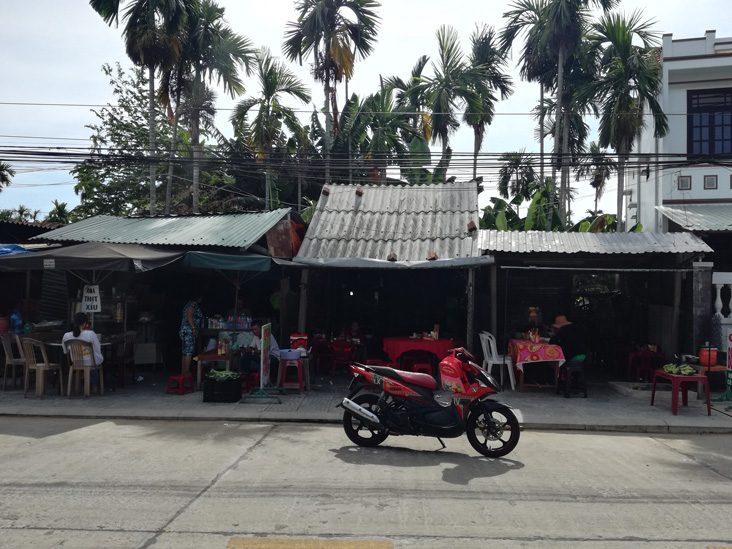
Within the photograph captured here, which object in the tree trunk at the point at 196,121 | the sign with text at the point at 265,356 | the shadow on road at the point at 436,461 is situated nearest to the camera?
the shadow on road at the point at 436,461

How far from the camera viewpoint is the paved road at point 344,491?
4770 mm

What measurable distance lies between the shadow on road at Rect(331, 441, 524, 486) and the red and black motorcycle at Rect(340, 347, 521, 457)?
0.19 meters

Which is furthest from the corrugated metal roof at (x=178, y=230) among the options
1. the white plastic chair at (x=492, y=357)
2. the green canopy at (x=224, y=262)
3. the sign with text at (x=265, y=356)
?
the white plastic chair at (x=492, y=357)

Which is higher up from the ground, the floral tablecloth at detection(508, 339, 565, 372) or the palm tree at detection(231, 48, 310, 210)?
the palm tree at detection(231, 48, 310, 210)

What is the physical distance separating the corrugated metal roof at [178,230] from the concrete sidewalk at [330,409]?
10.4 ft

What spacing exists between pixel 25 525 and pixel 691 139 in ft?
61.8

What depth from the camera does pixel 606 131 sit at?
20.6 m

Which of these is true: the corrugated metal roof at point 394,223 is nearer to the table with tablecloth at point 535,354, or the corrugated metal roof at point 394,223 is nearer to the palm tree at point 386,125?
the table with tablecloth at point 535,354

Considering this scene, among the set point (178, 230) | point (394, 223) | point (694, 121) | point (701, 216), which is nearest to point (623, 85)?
point (694, 121)

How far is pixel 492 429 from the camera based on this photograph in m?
7.41

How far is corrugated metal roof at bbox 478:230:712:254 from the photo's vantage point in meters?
11.9

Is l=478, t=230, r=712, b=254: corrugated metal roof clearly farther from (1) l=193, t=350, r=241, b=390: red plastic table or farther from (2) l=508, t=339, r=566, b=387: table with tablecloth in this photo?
(1) l=193, t=350, r=241, b=390: red plastic table

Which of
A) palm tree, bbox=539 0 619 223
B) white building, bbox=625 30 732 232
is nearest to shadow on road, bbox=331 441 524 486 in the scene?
white building, bbox=625 30 732 232

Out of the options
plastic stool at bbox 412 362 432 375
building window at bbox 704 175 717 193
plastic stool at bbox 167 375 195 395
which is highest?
building window at bbox 704 175 717 193
